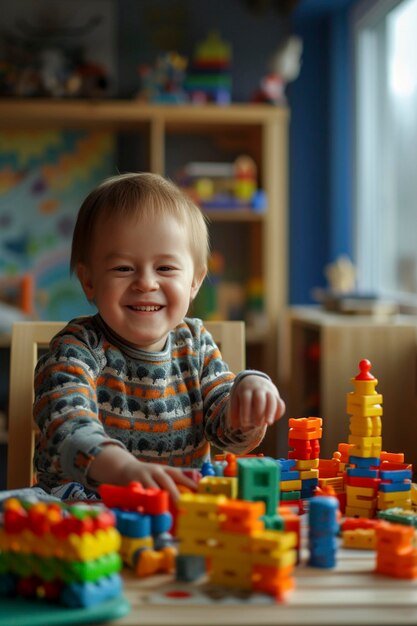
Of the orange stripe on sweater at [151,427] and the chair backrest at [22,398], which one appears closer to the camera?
the orange stripe on sweater at [151,427]

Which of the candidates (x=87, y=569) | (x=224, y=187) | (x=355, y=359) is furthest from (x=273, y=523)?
(x=224, y=187)

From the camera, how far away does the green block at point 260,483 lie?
0.65 metres

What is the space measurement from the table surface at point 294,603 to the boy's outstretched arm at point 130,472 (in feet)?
0.31

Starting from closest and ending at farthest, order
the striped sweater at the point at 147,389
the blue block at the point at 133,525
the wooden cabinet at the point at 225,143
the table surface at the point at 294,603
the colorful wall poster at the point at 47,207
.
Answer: the table surface at the point at 294,603 → the blue block at the point at 133,525 → the striped sweater at the point at 147,389 → the wooden cabinet at the point at 225,143 → the colorful wall poster at the point at 47,207

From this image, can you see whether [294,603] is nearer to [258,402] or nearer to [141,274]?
[258,402]

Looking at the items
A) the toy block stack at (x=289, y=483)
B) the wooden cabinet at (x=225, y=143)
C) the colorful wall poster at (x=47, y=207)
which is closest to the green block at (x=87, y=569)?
the toy block stack at (x=289, y=483)

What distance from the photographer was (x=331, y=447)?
237 cm

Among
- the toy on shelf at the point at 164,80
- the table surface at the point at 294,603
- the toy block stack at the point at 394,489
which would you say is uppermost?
the toy on shelf at the point at 164,80

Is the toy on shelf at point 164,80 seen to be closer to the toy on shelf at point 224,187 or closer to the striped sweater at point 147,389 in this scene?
the toy on shelf at point 224,187

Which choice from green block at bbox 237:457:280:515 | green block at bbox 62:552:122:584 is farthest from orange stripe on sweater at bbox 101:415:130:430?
green block at bbox 62:552:122:584

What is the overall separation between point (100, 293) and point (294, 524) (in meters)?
0.40

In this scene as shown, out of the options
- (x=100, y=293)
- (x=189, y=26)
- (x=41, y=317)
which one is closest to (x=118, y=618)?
(x=100, y=293)

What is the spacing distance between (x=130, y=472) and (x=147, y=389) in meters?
0.33

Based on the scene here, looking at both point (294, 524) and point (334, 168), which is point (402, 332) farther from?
point (294, 524)
